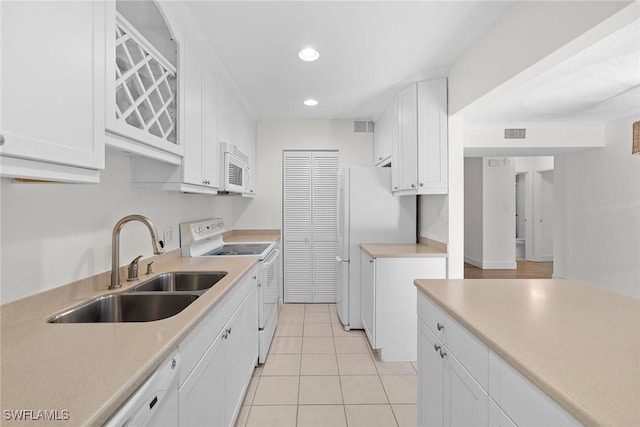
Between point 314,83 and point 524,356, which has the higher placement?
point 314,83

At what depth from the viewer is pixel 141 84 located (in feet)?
4.64

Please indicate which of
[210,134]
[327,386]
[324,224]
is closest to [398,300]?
[327,386]

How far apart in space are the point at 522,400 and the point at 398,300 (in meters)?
1.95

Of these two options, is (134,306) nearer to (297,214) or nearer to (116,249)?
(116,249)

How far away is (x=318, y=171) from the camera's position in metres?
4.32

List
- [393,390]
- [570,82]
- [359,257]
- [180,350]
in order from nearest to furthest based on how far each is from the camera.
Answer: [180,350] < [393,390] < [570,82] < [359,257]

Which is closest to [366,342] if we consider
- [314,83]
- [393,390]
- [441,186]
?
[393,390]

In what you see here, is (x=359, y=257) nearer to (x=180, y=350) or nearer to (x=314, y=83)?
(x=314, y=83)

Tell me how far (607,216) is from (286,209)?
4.33m

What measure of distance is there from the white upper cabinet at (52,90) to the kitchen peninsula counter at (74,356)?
489 mm

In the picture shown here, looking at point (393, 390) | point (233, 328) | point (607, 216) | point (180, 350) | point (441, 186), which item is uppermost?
point (441, 186)

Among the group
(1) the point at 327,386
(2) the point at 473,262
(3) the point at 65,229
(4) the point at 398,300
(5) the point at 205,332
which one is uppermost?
(3) the point at 65,229

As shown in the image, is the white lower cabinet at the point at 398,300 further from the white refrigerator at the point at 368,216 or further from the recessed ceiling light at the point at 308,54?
the recessed ceiling light at the point at 308,54

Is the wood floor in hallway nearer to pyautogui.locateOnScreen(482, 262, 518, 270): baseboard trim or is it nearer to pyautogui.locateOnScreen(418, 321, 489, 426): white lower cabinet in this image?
pyautogui.locateOnScreen(482, 262, 518, 270): baseboard trim
